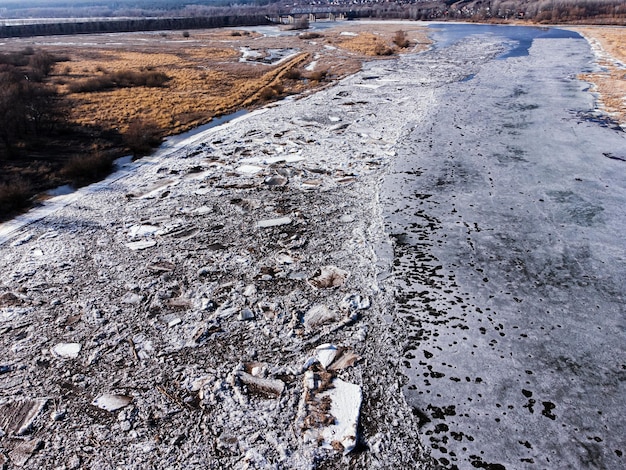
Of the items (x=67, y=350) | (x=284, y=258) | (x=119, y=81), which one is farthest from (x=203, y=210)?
(x=119, y=81)

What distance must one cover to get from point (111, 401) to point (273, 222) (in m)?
3.21

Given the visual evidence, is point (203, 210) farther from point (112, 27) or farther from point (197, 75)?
point (112, 27)

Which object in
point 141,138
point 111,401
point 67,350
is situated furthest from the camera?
point 141,138

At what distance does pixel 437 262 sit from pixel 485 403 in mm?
1939

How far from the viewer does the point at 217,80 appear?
1797cm

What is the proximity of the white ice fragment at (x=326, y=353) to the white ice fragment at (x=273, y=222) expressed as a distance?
2.45 m

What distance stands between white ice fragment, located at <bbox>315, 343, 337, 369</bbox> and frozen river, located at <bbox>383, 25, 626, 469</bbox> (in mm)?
655

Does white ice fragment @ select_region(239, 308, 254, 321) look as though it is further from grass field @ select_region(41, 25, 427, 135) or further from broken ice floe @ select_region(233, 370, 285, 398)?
grass field @ select_region(41, 25, 427, 135)

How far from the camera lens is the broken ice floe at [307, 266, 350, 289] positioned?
4.59 metres

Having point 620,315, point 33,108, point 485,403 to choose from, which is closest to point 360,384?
point 485,403

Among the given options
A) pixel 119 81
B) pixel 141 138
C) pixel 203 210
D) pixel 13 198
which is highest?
pixel 119 81

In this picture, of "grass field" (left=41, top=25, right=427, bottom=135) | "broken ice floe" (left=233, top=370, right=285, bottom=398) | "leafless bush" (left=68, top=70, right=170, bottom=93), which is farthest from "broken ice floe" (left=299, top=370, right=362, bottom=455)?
"leafless bush" (left=68, top=70, right=170, bottom=93)

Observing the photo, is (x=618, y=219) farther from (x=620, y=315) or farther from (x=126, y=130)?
(x=126, y=130)

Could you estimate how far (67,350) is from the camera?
149 inches
